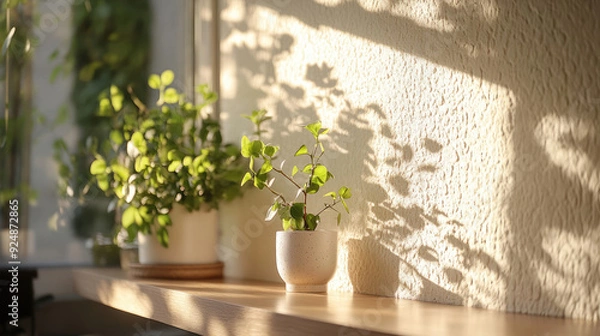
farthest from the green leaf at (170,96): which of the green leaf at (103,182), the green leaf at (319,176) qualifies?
the green leaf at (319,176)

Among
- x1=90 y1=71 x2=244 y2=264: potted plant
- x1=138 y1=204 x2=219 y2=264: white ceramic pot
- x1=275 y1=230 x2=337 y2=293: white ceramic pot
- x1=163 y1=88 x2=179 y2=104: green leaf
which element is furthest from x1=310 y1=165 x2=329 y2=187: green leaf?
x1=163 y1=88 x2=179 y2=104: green leaf

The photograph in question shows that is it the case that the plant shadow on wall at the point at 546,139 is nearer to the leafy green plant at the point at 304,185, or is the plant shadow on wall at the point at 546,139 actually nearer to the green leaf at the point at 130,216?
the leafy green plant at the point at 304,185

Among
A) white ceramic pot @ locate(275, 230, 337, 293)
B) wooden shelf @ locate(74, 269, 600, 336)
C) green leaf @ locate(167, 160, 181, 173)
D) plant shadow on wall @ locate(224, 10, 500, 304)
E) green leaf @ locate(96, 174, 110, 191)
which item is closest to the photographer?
wooden shelf @ locate(74, 269, 600, 336)

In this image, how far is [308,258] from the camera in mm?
1544

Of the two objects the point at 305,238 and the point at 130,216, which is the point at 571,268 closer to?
the point at 305,238

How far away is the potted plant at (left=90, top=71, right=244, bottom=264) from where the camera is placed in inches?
74.3

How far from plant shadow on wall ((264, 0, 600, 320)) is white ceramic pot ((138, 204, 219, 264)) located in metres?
0.84

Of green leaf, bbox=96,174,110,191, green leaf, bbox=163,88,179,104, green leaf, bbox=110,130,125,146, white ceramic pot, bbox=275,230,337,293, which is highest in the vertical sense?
green leaf, bbox=163,88,179,104

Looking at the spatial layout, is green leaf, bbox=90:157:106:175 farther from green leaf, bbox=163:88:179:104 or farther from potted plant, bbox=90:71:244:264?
green leaf, bbox=163:88:179:104

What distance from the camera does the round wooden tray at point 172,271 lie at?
74.1 inches

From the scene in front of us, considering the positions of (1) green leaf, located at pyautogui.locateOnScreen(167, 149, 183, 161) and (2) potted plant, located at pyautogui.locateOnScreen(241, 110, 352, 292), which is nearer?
(2) potted plant, located at pyautogui.locateOnScreen(241, 110, 352, 292)

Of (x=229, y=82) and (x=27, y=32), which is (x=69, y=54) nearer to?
(x=27, y=32)

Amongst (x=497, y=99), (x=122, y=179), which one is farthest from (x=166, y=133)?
(x=497, y=99)

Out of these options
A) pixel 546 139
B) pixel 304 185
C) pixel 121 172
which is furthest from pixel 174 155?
pixel 546 139
